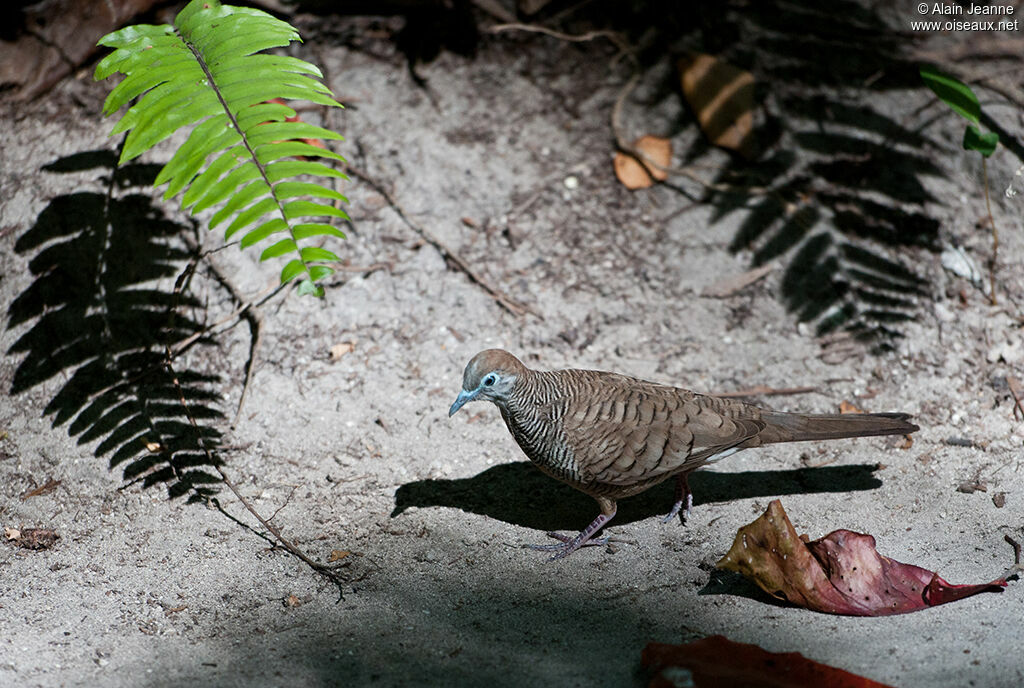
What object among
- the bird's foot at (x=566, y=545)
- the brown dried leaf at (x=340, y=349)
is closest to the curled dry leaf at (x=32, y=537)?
the brown dried leaf at (x=340, y=349)

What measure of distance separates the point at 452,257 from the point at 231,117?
6.38 ft

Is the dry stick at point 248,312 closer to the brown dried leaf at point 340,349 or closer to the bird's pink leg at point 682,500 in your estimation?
the brown dried leaf at point 340,349

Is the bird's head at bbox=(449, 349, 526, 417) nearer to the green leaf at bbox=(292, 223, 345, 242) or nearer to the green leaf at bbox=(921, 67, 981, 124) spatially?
the green leaf at bbox=(292, 223, 345, 242)

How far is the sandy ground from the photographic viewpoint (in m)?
3.10

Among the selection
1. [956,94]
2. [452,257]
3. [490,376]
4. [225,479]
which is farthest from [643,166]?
[225,479]

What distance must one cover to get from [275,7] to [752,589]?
14.6ft

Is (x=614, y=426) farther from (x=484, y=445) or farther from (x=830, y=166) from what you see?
(x=830, y=166)

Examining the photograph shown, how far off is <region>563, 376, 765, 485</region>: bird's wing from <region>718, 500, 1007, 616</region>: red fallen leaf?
0.53 meters

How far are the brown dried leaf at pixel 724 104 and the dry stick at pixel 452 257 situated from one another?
1.77 metres

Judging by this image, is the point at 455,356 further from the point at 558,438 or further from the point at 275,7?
the point at 275,7

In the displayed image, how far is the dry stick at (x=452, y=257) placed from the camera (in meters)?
4.93

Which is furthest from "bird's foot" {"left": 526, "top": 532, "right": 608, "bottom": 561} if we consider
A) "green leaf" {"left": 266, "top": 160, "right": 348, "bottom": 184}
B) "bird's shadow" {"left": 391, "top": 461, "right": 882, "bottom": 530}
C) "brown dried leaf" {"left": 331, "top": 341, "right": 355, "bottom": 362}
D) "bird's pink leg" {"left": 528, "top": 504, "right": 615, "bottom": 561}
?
"green leaf" {"left": 266, "top": 160, "right": 348, "bottom": 184}

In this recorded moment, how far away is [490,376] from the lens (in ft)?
11.7

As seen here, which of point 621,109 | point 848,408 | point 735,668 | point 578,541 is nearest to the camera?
point 735,668
